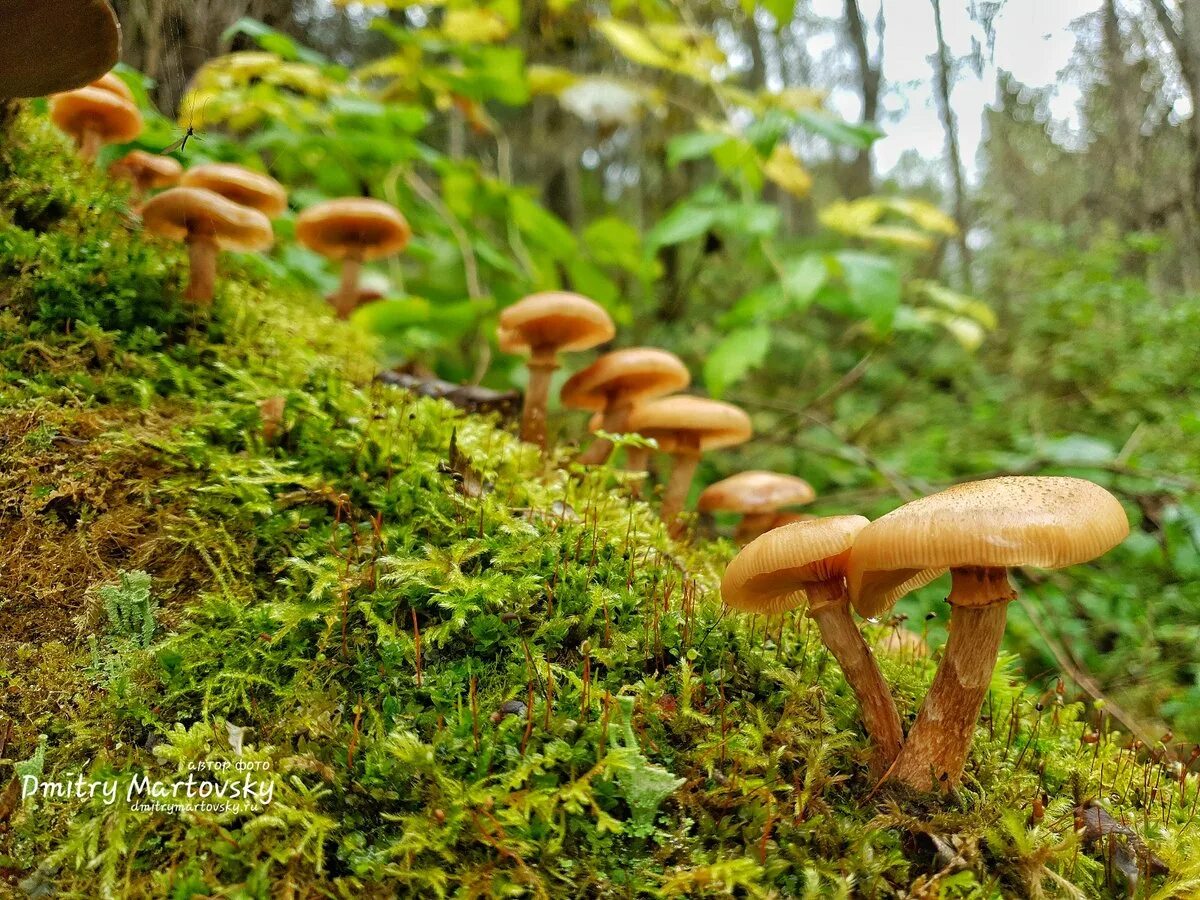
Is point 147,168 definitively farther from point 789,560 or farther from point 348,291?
point 789,560

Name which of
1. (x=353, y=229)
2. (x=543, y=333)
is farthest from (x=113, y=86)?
(x=543, y=333)

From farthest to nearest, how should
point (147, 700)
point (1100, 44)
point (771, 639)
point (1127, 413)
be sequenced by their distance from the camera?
point (1127, 413) < point (1100, 44) < point (771, 639) < point (147, 700)

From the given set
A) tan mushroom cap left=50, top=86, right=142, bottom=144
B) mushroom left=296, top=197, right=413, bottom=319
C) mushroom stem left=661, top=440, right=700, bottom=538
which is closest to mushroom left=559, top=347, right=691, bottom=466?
mushroom stem left=661, top=440, right=700, bottom=538

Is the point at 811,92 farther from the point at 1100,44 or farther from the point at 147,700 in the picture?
the point at 147,700

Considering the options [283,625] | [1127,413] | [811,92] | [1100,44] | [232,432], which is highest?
[1100,44]

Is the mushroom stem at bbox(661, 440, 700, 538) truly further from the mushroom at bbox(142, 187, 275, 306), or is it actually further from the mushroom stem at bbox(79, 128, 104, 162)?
the mushroom stem at bbox(79, 128, 104, 162)

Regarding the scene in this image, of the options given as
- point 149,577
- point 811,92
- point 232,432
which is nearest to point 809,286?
point 811,92

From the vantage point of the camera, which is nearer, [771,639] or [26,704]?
[26,704]
